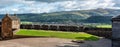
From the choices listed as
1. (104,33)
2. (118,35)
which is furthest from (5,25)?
(118,35)

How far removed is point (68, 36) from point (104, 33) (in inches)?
434

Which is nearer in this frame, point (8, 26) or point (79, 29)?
point (79, 29)

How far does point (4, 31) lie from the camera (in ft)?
259

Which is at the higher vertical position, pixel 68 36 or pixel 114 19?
pixel 114 19

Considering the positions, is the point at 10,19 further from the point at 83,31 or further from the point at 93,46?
the point at 93,46

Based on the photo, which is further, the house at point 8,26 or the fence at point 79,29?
the house at point 8,26

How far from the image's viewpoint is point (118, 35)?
3925 centimetres

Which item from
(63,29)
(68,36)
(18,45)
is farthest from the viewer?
(63,29)

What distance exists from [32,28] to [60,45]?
30.5 meters

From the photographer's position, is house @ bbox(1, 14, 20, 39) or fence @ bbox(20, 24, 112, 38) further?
house @ bbox(1, 14, 20, 39)

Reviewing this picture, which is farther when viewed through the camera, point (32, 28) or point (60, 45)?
point (32, 28)

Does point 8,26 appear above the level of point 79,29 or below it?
above

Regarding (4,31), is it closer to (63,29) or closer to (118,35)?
(63,29)

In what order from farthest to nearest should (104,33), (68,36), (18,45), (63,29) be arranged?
(63,29) < (104,33) < (68,36) < (18,45)
